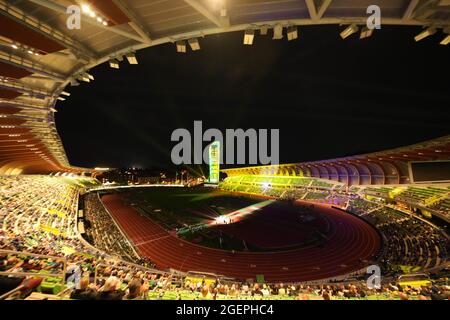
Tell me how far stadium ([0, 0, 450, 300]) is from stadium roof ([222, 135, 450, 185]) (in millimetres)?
221

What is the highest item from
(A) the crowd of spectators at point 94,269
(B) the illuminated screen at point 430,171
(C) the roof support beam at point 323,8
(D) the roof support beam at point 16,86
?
(C) the roof support beam at point 323,8

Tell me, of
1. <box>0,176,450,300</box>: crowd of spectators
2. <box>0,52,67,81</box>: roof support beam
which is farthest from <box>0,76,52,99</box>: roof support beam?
<box>0,176,450,300</box>: crowd of spectators

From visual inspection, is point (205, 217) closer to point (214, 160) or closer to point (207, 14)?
point (207, 14)

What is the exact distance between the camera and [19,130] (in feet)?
47.3

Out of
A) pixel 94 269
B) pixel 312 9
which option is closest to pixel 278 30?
pixel 312 9

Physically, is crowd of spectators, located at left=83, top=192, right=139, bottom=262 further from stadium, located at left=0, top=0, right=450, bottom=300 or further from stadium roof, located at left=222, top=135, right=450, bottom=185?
stadium roof, located at left=222, top=135, right=450, bottom=185

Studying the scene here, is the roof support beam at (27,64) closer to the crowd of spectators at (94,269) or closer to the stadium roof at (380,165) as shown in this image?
the crowd of spectators at (94,269)

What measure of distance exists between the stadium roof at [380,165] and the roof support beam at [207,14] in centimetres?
1874

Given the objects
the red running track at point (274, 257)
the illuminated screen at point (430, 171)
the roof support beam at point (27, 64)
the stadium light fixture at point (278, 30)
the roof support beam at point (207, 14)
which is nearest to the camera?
the roof support beam at point (207, 14)

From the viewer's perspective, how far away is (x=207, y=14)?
431cm

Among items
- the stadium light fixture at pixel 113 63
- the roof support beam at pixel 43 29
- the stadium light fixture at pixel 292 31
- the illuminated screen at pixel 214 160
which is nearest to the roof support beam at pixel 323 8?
the stadium light fixture at pixel 292 31

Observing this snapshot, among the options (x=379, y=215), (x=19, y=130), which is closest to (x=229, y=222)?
(x=379, y=215)

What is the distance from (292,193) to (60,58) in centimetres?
4433

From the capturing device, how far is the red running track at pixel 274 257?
1452 cm
